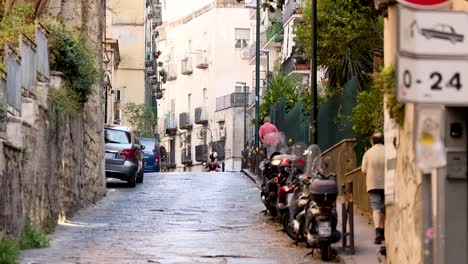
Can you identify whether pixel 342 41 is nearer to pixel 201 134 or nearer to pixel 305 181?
pixel 305 181

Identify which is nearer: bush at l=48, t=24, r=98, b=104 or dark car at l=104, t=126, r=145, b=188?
bush at l=48, t=24, r=98, b=104

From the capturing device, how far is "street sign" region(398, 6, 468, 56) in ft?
24.3

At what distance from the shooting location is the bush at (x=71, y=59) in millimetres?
23609

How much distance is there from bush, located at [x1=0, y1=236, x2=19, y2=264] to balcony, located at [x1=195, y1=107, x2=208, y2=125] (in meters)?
74.9

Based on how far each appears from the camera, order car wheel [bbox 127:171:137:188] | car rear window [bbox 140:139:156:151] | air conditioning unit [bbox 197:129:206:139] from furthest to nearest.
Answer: air conditioning unit [bbox 197:129:206:139] → car rear window [bbox 140:139:156:151] → car wheel [bbox 127:171:137:188]

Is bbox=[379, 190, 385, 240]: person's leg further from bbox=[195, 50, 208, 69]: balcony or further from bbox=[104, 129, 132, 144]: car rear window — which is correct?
bbox=[195, 50, 208, 69]: balcony

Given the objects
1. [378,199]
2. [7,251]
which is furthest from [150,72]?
[7,251]

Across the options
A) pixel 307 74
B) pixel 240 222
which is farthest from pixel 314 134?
pixel 307 74

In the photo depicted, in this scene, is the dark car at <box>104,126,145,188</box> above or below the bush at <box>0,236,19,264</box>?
above

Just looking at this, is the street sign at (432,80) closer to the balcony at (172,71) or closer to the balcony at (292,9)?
the balcony at (292,9)

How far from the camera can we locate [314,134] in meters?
23.2

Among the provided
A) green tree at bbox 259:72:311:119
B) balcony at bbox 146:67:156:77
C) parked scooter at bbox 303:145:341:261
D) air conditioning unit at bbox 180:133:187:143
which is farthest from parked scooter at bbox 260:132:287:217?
air conditioning unit at bbox 180:133:187:143

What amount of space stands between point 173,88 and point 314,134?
78.7m

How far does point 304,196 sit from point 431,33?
1069 centimetres
